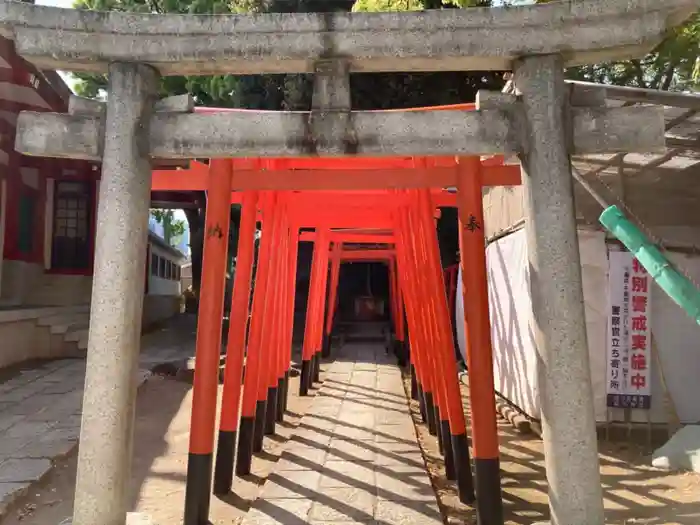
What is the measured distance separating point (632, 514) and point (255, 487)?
11.0ft

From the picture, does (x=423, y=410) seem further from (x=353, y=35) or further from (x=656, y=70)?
(x=656, y=70)

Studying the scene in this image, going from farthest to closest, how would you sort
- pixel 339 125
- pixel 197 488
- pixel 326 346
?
pixel 326 346 < pixel 197 488 < pixel 339 125

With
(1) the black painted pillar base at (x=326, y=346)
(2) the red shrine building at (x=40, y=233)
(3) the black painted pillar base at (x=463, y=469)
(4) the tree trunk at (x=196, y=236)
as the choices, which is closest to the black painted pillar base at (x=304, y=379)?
(1) the black painted pillar base at (x=326, y=346)

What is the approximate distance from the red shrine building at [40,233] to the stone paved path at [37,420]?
27.3 inches

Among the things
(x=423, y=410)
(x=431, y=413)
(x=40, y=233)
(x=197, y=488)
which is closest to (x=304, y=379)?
(x=423, y=410)

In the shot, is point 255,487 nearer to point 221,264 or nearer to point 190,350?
point 221,264

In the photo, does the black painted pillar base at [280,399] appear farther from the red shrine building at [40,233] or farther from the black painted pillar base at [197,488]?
the red shrine building at [40,233]

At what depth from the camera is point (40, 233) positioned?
1424cm

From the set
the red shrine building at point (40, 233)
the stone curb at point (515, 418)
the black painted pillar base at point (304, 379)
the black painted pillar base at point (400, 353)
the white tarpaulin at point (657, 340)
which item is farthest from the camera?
the black painted pillar base at point (400, 353)

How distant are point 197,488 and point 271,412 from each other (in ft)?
11.6

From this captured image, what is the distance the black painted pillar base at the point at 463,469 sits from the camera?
536cm

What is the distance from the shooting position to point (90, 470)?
3.02 metres

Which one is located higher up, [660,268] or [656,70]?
[656,70]

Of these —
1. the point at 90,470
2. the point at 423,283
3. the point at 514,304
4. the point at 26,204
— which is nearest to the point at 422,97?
the point at 514,304
